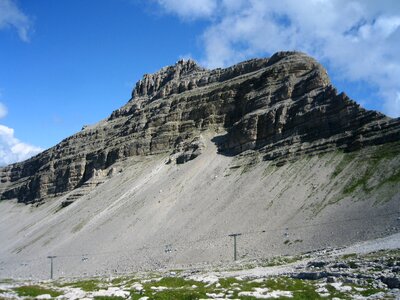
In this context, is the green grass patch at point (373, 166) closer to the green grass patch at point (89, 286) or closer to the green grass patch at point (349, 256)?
the green grass patch at point (349, 256)

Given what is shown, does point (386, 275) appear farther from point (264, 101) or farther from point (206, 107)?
point (206, 107)

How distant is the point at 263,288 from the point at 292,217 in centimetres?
4419

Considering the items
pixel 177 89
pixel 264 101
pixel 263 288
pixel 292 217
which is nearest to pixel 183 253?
pixel 292 217

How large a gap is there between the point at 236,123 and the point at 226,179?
1038 inches

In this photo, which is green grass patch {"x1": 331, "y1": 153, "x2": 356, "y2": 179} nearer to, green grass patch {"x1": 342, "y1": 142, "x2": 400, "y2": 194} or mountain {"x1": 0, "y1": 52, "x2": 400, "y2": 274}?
mountain {"x1": 0, "y1": 52, "x2": 400, "y2": 274}

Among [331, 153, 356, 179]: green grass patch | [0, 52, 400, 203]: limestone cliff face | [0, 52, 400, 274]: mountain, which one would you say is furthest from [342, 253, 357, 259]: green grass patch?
[0, 52, 400, 203]: limestone cliff face

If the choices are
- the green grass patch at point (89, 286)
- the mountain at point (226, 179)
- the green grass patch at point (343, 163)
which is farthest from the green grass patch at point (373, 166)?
the green grass patch at point (89, 286)

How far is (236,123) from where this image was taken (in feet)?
406

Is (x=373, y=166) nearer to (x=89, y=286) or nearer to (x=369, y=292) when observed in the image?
(x=89, y=286)

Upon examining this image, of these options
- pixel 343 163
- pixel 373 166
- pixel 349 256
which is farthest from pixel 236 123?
pixel 349 256

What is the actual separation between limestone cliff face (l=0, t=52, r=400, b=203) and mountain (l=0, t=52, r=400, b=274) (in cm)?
41

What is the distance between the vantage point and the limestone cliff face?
96062mm

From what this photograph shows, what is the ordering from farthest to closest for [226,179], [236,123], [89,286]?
[236,123] < [226,179] < [89,286]

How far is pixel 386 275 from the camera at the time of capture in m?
29.3
